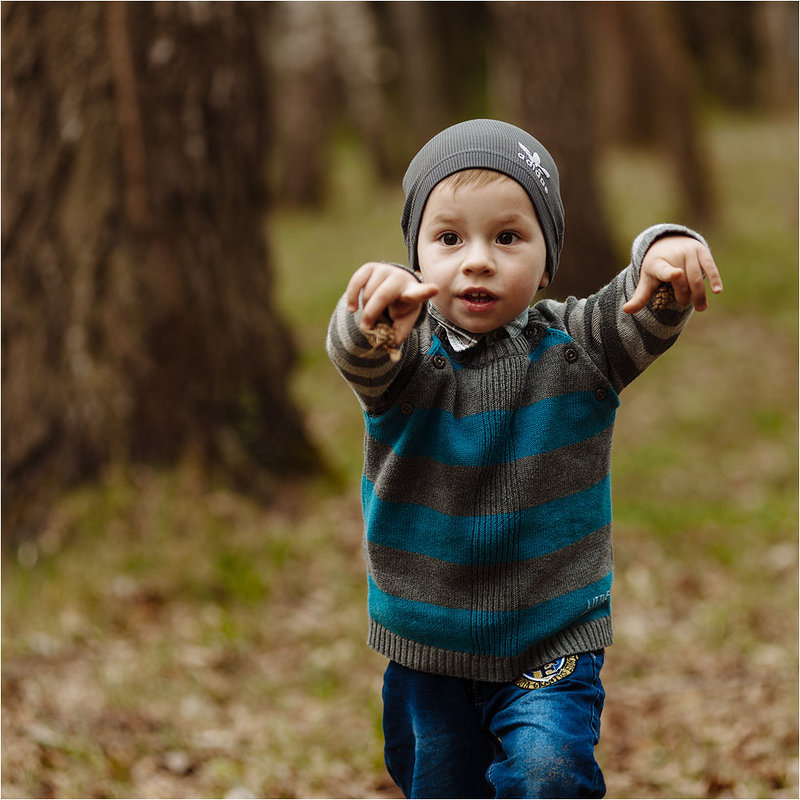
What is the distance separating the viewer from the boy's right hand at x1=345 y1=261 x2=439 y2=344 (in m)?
1.99

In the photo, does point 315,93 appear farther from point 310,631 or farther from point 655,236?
point 655,236

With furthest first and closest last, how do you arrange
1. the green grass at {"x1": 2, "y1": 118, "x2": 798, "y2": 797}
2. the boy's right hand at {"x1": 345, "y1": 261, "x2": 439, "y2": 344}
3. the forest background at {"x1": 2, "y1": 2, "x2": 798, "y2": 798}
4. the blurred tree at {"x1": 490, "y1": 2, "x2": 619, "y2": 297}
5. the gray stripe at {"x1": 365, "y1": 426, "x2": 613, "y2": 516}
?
the blurred tree at {"x1": 490, "y1": 2, "x2": 619, "y2": 297}
the forest background at {"x1": 2, "y1": 2, "x2": 798, "y2": 798}
the green grass at {"x1": 2, "y1": 118, "x2": 798, "y2": 797}
the gray stripe at {"x1": 365, "y1": 426, "x2": 613, "y2": 516}
the boy's right hand at {"x1": 345, "y1": 261, "x2": 439, "y2": 344}

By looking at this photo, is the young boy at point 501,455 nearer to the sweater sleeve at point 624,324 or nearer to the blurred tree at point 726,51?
the sweater sleeve at point 624,324

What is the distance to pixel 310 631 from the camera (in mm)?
4910

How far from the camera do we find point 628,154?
20.9 metres

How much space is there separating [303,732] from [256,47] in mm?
3554

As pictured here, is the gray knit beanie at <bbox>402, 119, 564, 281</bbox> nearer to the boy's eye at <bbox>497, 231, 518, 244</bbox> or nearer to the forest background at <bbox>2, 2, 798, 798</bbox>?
the boy's eye at <bbox>497, 231, 518, 244</bbox>

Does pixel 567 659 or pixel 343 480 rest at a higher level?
pixel 343 480

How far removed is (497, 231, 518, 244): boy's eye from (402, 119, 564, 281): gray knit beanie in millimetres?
78

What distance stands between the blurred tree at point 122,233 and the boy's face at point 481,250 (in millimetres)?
3344

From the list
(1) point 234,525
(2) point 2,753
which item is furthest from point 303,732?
(1) point 234,525

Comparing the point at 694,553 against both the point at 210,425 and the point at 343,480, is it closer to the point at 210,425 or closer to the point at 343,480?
the point at 343,480

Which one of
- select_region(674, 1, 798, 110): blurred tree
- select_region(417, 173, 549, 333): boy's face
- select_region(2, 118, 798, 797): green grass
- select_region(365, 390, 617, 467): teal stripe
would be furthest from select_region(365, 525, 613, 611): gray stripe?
select_region(674, 1, 798, 110): blurred tree

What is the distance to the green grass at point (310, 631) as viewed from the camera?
377 cm
